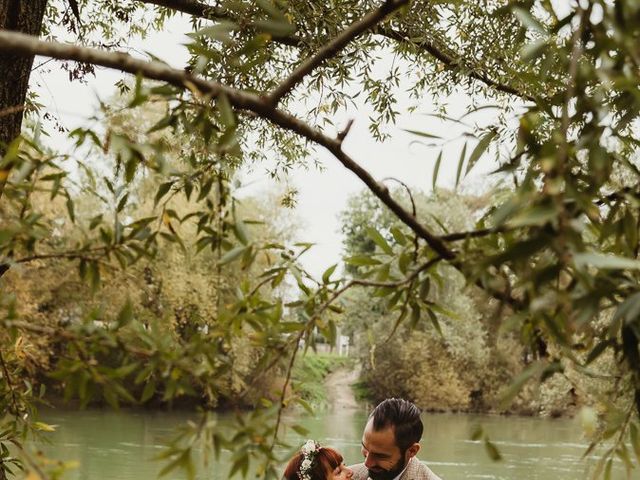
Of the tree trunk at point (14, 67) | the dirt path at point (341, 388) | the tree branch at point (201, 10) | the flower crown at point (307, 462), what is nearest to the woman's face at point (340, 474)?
the flower crown at point (307, 462)

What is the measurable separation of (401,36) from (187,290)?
20.6 metres

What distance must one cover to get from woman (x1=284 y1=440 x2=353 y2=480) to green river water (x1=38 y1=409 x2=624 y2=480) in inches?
387

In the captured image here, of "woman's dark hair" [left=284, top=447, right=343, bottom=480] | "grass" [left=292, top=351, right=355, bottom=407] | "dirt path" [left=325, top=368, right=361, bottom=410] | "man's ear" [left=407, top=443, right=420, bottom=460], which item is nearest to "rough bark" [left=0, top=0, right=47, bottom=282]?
"woman's dark hair" [left=284, top=447, right=343, bottom=480]

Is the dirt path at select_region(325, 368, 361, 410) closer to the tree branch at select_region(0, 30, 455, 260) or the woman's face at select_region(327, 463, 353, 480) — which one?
the woman's face at select_region(327, 463, 353, 480)

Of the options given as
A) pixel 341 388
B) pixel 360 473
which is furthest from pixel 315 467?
pixel 341 388

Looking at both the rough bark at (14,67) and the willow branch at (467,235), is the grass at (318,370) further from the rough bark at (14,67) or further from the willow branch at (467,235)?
the willow branch at (467,235)

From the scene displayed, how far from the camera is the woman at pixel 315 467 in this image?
167 inches

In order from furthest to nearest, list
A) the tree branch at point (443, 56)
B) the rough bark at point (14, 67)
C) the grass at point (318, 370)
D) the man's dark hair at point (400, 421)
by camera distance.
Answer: the grass at point (318, 370) → the tree branch at point (443, 56) → the man's dark hair at point (400, 421) → the rough bark at point (14, 67)

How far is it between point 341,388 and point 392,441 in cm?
3600

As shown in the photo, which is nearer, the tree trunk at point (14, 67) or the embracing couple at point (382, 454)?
the tree trunk at point (14, 67)

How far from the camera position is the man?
4.22 metres

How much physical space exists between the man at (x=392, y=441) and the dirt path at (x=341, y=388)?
3102cm

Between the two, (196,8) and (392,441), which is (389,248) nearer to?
(392,441)

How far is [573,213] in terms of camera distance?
145cm
